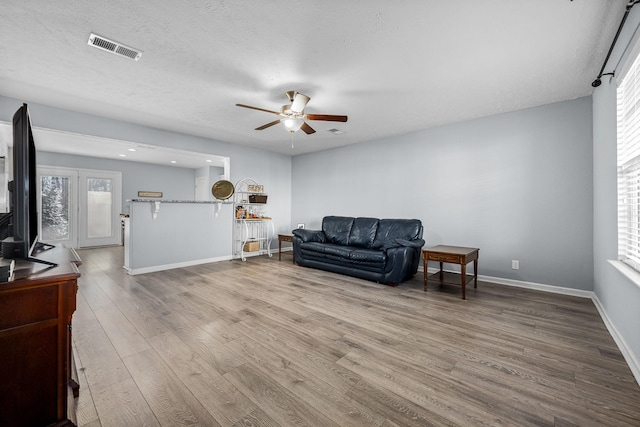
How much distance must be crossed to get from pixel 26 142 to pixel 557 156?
533cm

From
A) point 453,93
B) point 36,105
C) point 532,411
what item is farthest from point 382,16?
point 36,105

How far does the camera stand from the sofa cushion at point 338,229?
5266mm

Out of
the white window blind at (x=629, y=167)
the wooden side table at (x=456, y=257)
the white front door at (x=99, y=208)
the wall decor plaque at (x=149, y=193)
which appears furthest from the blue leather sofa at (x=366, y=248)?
the white front door at (x=99, y=208)

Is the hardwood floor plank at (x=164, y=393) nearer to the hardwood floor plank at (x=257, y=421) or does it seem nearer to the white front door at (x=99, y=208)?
the hardwood floor plank at (x=257, y=421)

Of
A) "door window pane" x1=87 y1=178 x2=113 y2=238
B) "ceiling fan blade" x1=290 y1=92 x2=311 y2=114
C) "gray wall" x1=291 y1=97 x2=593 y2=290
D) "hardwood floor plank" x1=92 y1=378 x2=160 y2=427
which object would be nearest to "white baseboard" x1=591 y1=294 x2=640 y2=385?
"gray wall" x1=291 y1=97 x2=593 y2=290

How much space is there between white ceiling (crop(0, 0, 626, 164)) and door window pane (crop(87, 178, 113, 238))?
175 inches

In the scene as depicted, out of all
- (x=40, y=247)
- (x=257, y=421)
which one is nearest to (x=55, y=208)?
(x=40, y=247)

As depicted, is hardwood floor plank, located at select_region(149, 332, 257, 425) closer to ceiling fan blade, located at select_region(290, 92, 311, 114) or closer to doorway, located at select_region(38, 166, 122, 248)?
ceiling fan blade, located at select_region(290, 92, 311, 114)

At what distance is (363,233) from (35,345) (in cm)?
437

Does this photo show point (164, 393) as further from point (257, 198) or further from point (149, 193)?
point (149, 193)

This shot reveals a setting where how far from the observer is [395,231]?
4.71m

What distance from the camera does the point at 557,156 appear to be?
12.0 feet

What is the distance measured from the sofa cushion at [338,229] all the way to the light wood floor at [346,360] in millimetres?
1811

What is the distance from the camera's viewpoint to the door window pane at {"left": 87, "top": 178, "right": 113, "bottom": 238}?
742 cm
